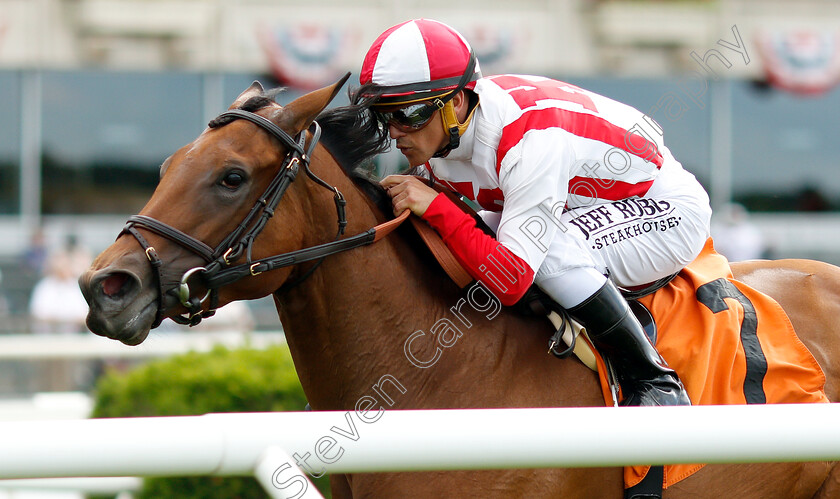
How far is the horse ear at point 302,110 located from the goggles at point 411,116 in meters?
0.24

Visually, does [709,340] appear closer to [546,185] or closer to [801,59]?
[546,185]

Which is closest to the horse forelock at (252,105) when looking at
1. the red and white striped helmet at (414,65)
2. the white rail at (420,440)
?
the red and white striped helmet at (414,65)

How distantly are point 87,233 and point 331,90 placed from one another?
11606 millimetres

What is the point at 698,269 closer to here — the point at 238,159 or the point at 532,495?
the point at 532,495

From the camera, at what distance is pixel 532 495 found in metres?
2.32

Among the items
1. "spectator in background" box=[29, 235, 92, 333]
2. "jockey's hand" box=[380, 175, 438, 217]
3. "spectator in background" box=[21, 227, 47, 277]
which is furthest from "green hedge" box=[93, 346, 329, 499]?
"spectator in background" box=[21, 227, 47, 277]

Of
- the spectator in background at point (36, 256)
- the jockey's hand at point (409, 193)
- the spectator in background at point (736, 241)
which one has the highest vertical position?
the jockey's hand at point (409, 193)

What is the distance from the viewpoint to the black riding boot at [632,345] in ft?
8.00

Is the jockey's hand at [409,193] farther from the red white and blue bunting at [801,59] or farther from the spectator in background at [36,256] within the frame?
the red white and blue bunting at [801,59]

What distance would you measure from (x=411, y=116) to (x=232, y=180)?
0.58 m

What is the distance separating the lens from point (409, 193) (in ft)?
8.57

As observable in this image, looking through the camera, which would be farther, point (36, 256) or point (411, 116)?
point (36, 256)

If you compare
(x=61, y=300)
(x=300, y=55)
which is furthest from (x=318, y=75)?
(x=61, y=300)

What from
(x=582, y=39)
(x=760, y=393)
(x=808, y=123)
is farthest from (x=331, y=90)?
(x=808, y=123)
